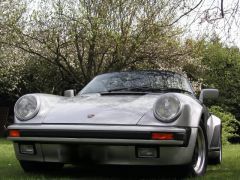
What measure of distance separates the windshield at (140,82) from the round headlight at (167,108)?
→ 3.51 ft

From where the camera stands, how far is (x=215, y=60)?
83.4 feet

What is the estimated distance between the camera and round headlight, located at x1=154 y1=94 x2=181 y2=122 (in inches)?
185

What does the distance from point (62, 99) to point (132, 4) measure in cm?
958

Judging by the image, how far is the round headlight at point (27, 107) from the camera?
5.13m

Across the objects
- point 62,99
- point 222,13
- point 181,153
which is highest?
point 222,13

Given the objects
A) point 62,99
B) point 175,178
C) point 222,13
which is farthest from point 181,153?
point 222,13

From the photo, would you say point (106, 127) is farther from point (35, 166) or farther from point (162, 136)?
point (35, 166)

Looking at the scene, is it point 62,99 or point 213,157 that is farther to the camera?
point 213,157

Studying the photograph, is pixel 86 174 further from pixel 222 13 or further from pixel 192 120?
pixel 222 13

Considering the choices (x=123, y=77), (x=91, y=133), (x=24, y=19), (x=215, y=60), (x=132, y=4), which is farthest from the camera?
(x=215, y=60)

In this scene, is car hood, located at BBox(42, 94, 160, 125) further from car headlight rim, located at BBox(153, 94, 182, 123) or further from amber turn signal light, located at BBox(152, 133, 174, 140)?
amber turn signal light, located at BBox(152, 133, 174, 140)

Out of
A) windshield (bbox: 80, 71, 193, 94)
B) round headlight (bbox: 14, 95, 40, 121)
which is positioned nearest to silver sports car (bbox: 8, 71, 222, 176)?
round headlight (bbox: 14, 95, 40, 121)

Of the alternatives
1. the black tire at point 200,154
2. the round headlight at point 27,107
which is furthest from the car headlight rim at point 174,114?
the round headlight at point 27,107

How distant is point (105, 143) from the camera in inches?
182
